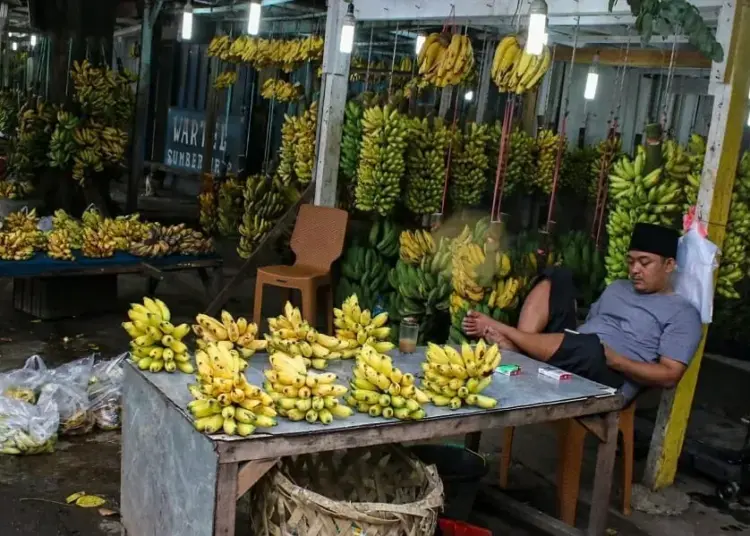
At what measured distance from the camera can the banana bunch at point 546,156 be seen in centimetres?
752

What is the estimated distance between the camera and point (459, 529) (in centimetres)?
328

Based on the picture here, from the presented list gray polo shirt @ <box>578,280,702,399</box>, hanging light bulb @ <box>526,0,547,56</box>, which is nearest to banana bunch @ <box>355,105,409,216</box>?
gray polo shirt @ <box>578,280,702,399</box>

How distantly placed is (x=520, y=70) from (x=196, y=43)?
515 inches

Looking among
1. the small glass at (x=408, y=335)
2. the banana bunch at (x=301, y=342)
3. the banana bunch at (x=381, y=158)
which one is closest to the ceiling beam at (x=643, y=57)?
the banana bunch at (x=381, y=158)

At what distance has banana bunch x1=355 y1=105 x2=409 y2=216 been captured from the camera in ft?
19.7

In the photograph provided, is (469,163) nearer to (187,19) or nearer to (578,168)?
(578,168)

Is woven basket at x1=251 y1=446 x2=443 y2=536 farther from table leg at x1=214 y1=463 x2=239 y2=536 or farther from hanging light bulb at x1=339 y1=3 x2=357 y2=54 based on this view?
hanging light bulb at x1=339 y1=3 x2=357 y2=54

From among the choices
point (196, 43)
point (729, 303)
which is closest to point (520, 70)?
point (729, 303)

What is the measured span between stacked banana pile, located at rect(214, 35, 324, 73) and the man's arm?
A: 425 cm

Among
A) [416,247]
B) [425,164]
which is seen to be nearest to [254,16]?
[425,164]

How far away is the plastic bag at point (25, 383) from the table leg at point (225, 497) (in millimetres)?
2427

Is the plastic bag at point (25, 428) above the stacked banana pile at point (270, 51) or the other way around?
the other way around

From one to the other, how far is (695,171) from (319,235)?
3003 mm

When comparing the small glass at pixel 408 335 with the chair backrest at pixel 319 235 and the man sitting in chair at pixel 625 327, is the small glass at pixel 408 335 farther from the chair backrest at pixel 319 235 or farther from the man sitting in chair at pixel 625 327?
the chair backrest at pixel 319 235
